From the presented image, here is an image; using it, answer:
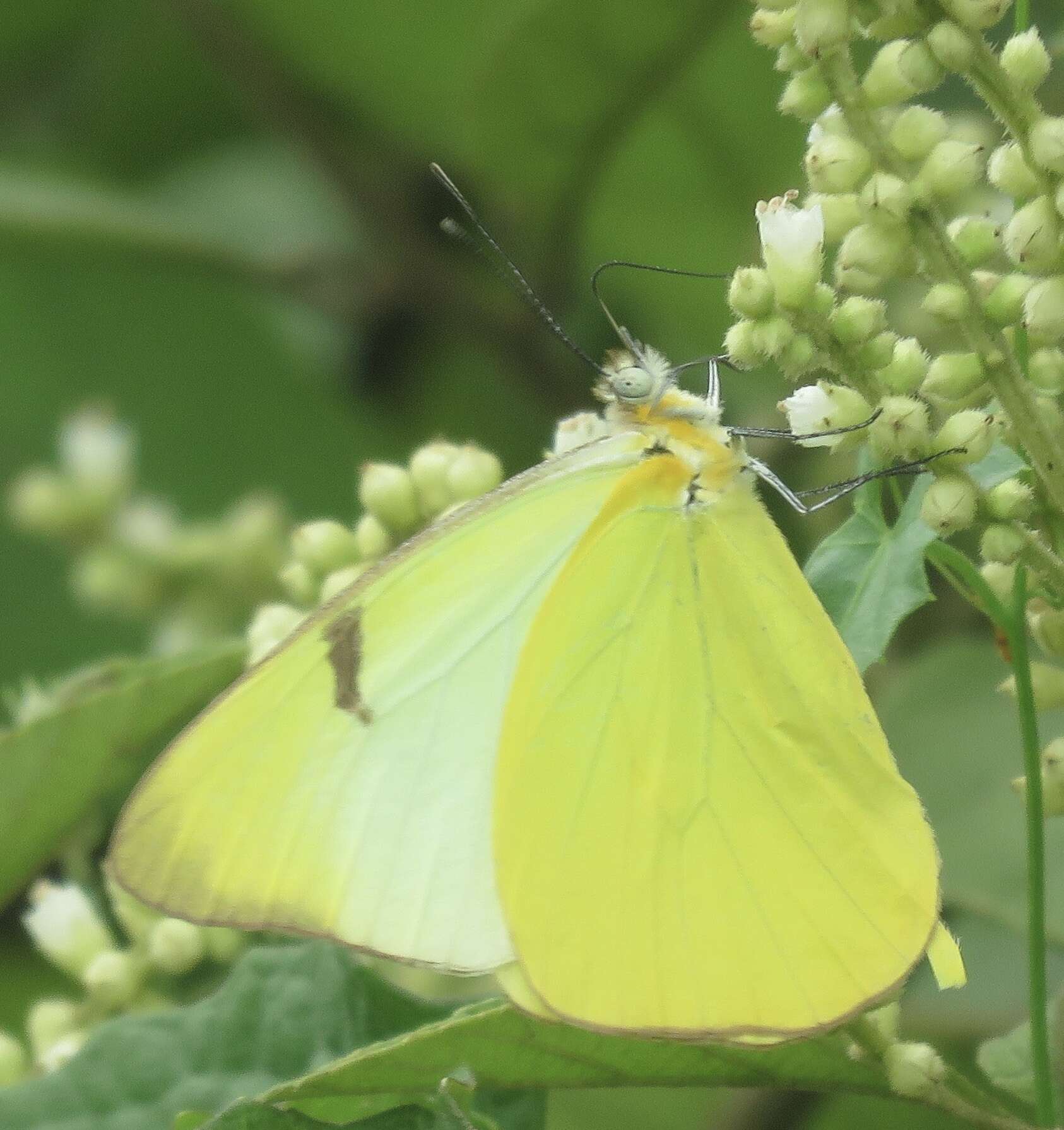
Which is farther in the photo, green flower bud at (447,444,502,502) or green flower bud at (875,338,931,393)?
green flower bud at (447,444,502,502)

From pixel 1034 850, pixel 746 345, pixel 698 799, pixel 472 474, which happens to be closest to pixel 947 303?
pixel 746 345

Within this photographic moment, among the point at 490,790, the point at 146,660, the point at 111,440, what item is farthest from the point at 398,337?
the point at 490,790

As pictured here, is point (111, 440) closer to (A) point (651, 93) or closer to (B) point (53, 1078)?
(A) point (651, 93)

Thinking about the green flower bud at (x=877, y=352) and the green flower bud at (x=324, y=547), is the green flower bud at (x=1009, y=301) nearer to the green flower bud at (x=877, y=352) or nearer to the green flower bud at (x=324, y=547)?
the green flower bud at (x=877, y=352)

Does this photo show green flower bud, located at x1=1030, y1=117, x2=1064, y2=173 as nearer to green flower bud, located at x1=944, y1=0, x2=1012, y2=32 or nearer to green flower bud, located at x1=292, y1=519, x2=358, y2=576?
green flower bud, located at x1=944, y1=0, x2=1012, y2=32

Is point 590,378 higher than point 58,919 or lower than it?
higher

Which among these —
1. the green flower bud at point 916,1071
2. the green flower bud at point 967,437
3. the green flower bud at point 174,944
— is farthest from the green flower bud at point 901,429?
the green flower bud at point 174,944

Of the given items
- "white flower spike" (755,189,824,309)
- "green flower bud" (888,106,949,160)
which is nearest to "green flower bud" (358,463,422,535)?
"white flower spike" (755,189,824,309)
